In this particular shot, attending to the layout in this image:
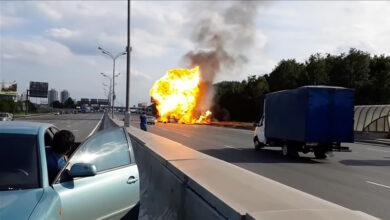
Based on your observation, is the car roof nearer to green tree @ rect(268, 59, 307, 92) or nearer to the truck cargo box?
the truck cargo box

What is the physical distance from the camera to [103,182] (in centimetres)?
509

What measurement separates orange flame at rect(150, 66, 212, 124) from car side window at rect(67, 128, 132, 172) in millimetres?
57598

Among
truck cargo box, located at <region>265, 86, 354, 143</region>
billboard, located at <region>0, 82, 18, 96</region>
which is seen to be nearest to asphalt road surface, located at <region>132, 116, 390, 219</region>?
truck cargo box, located at <region>265, 86, 354, 143</region>

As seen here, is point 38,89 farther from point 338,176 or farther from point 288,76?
point 338,176

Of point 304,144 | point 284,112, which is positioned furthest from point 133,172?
point 284,112

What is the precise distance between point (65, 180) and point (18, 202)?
0.85 metres

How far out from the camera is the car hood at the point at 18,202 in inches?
135

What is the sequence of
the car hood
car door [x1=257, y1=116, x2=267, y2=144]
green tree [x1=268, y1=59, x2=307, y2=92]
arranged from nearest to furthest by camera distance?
the car hood < car door [x1=257, y1=116, x2=267, y2=144] < green tree [x1=268, y1=59, x2=307, y2=92]

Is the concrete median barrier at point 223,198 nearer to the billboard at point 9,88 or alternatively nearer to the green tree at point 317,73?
the green tree at point 317,73

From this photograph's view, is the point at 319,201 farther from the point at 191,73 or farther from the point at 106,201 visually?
the point at 191,73

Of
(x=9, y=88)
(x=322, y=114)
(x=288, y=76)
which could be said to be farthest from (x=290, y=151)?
(x=9, y=88)

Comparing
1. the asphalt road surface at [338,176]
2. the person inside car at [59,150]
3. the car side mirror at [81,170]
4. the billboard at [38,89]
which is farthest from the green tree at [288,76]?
the billboard at [38,89]

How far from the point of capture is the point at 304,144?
18.4 m

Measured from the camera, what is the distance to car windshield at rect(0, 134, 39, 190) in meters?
4.19
